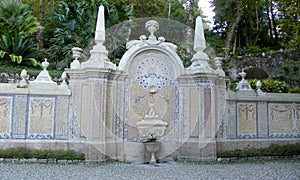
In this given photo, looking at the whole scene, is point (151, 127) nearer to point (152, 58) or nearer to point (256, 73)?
point (152, 58)

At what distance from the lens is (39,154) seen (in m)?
7.76

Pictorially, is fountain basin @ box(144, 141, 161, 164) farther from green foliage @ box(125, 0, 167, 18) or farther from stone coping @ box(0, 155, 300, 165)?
green foliage @ box(125, 0, 167, 18)

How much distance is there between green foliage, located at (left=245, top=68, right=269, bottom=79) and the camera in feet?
62.5

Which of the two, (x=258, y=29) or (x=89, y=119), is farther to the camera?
(x=258, y=29)

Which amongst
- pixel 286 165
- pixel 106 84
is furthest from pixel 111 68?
pixel 286 165

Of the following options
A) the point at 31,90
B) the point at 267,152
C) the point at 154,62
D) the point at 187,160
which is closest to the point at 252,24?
the point at 267,152

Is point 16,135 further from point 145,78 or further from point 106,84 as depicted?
point 145,78

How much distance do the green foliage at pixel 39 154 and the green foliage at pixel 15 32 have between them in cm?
714

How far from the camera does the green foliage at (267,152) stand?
340 inches

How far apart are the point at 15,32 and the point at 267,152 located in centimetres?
1177

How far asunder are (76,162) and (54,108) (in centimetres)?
155

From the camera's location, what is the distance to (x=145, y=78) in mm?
8938

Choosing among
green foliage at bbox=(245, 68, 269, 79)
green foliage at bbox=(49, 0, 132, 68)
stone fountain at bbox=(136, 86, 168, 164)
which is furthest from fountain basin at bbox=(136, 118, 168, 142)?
green foliage at bbox=(245, 68, 269, 79)

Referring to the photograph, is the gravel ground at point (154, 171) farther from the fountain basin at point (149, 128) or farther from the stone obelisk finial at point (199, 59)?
the stone obelisk finial at point (199, 59)
